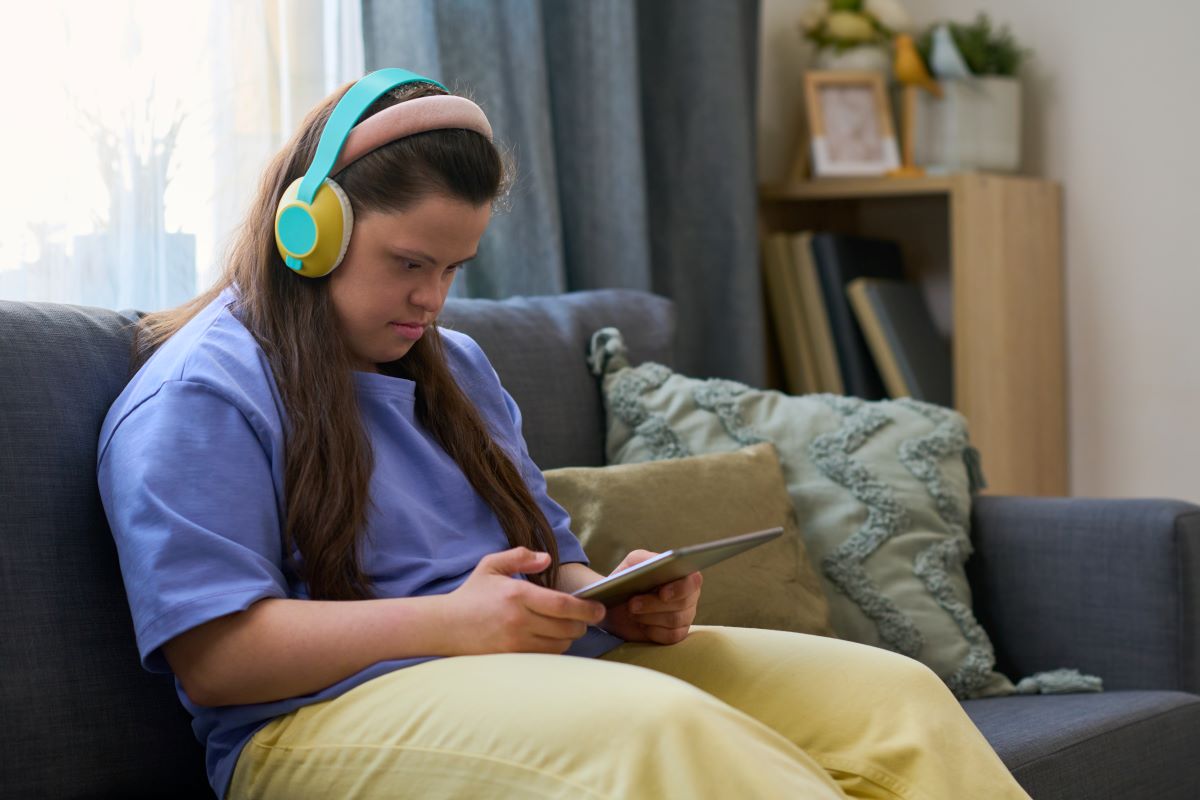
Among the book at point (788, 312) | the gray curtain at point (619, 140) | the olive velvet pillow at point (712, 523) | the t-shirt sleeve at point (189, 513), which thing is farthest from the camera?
the book at point (788, 312)

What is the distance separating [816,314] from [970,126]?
47 cm

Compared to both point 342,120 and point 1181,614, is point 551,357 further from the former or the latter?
point 1181,614

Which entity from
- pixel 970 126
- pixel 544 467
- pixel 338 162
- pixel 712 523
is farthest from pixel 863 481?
pixel 970 126

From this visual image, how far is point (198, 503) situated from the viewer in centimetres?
102

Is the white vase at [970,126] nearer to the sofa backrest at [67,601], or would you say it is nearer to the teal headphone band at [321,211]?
the teal headphone band at [321,211]

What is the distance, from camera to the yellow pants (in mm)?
874

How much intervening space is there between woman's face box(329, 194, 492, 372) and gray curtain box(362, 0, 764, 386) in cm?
86

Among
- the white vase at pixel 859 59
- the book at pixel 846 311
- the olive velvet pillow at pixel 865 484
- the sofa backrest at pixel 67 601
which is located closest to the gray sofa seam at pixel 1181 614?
the olive velvet pillow at pixel 865 484

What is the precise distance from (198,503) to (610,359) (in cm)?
88

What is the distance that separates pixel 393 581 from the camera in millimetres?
1142

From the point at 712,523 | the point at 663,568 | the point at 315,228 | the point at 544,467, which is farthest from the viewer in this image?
the point at 544,467

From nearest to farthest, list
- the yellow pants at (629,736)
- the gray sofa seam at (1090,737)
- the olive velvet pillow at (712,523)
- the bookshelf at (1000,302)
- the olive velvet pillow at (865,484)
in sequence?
A: the yellow pants at (629,736)
the gray sofa seam at (1090,737)
the olive velvet pillow at (712,523)
the olive velvet pillow at (865,484)
the bookshelf at (1000,302)

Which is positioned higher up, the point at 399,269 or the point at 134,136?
the point at 134,136

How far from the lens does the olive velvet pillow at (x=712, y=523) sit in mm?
1553
